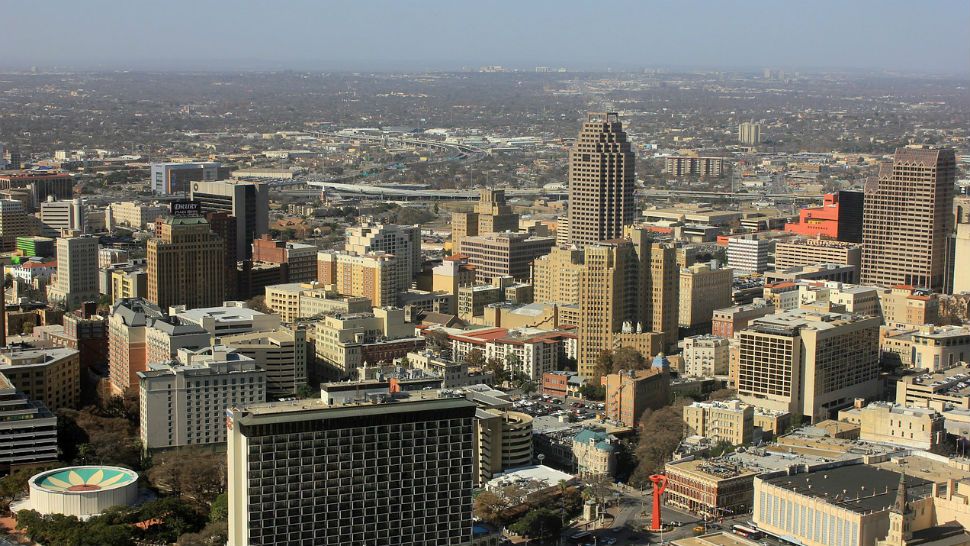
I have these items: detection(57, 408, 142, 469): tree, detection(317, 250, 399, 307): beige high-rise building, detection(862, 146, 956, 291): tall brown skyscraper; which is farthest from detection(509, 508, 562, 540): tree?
detection(862, 146, 956, 291): tall brown skyscraper

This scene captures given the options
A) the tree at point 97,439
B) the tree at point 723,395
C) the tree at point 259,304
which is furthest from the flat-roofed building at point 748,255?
the tree at point 97,439

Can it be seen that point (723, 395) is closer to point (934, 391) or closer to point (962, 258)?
point (934, 391)

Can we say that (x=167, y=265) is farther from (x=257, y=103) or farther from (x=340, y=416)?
(x=257, y=103)

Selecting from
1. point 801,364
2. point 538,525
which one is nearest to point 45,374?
point 538,525

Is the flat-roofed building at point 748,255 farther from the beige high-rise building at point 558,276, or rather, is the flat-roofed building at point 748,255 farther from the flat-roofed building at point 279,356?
the flat-roofed building at point 279,356

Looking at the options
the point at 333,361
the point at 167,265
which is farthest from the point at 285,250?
Result: the point at 333,361
